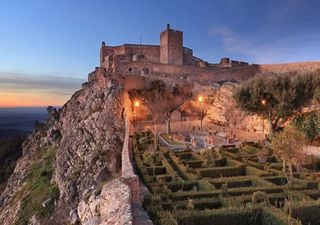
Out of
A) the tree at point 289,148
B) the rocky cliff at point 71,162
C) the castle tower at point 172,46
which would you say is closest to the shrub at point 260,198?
the tree at point 289,148

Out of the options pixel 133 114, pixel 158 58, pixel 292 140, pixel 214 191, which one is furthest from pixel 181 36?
pixel 214 191

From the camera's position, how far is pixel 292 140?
17172 millimetres

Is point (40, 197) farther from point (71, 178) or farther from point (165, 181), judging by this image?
point (165, 181)

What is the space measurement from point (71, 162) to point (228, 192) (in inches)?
912

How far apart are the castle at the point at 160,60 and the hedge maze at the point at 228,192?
2847 centimetres

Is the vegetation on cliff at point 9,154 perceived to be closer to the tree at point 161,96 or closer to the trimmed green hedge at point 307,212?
the tree at point 161,96

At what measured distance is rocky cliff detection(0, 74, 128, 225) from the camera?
28.4 metres

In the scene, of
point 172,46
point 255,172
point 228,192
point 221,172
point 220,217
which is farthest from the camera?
point 172,46

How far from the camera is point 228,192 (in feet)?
45.1

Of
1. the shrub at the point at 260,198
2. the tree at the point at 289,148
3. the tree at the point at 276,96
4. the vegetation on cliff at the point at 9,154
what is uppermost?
the tree at the point at 276,96

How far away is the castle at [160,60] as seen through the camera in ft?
163

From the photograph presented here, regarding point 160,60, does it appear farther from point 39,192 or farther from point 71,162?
point 39,192

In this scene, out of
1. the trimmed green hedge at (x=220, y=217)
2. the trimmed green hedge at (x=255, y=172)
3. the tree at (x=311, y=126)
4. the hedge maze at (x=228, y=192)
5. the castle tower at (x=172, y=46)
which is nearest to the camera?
the trimmed green hedge at (x=220, y=217)

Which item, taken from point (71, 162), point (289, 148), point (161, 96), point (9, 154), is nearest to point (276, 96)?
point (289, 148)
